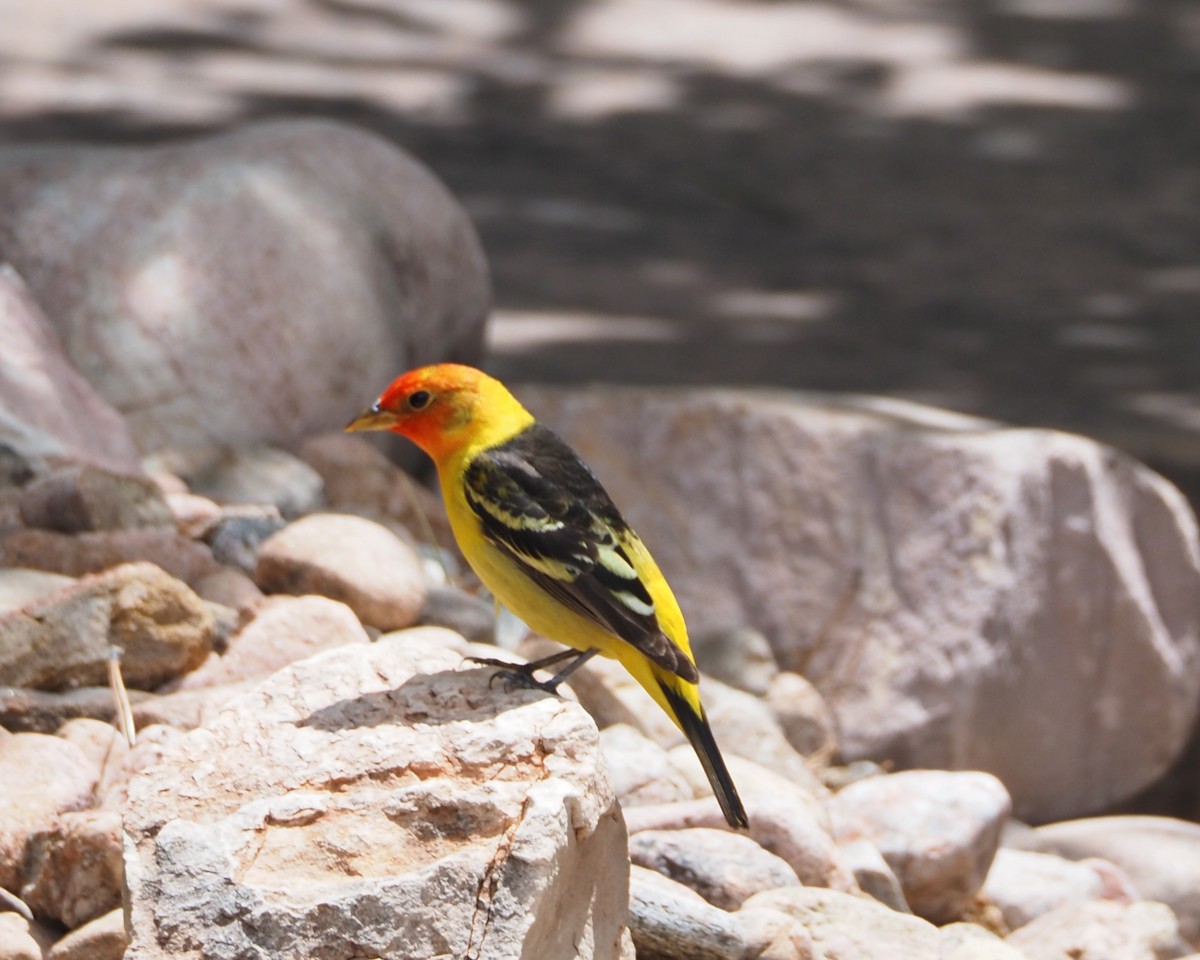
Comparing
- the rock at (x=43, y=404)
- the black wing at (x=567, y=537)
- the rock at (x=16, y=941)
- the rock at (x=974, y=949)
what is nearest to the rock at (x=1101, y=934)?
the rock at (x=974, y=949)

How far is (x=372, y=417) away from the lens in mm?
3568

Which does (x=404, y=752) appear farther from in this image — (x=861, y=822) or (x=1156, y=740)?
(x=1156, y=740)

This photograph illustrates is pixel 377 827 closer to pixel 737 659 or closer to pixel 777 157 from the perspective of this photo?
pixel 737 659

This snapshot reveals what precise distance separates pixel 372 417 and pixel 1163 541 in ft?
9.82

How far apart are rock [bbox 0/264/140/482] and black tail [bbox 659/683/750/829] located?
200cm

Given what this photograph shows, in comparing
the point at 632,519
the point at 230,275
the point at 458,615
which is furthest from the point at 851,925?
the point at 230,275

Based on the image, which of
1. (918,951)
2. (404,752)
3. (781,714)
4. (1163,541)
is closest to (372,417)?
(404,752)

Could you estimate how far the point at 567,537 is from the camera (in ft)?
11.1

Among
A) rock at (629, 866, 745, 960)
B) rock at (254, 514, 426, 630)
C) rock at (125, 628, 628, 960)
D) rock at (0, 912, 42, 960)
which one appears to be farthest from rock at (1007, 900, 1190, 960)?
rock at (0, 912, 42, 960)

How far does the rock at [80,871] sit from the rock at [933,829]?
1.83 m

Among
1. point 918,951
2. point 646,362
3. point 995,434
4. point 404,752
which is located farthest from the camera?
point 646,362

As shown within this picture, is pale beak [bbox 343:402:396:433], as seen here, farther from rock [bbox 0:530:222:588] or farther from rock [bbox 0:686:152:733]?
rock [bbox 0:530:222:588]

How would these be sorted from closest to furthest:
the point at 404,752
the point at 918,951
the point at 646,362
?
the point at 404,752
the point at 918,951
the point at 646,362

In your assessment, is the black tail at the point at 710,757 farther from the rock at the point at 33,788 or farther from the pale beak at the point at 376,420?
the rock at the point at 33,788
